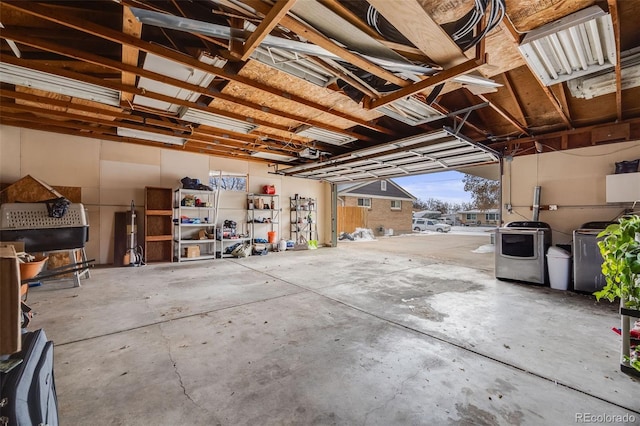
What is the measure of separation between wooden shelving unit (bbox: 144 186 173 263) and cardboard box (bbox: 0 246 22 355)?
20.0ft

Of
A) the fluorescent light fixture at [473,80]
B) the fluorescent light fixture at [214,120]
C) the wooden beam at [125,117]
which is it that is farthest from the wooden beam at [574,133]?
the fluorescent light fixture at [214,120]

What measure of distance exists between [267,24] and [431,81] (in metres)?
1.65

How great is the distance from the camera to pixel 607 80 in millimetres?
3074

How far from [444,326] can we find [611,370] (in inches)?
48.2

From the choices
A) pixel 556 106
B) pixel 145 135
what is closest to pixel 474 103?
pixel 556 106

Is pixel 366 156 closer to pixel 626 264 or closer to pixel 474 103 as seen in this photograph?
pixel 474 103

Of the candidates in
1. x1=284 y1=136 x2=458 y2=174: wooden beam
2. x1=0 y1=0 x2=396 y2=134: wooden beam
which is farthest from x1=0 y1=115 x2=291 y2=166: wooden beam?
x1=0 y1=0 x2=396 y2=134: wooden beam

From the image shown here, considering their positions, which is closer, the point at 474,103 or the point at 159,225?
the point at 474,103

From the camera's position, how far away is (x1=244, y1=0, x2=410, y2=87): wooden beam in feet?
6.10

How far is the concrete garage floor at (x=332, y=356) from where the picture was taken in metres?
1.62

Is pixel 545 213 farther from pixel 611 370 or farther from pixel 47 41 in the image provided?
pixel 47 41

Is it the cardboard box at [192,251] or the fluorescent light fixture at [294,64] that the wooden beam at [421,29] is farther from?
the cardboard box at [192,251]

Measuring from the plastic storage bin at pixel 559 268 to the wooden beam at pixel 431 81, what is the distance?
3867 mm

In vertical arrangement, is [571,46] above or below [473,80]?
above
